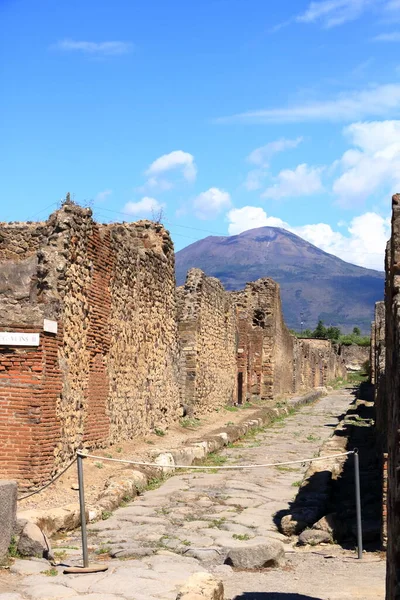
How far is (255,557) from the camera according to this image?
684cm

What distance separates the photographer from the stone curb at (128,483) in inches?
307

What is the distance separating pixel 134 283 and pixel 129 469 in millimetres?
4518

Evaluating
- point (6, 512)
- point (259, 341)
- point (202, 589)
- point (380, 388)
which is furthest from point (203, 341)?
point (202, 589)

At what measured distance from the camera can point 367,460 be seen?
12.3 m

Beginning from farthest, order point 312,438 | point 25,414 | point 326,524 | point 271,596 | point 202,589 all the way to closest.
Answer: point 312,438, point 25,414, point 326,524, point 271,596, point 202,589

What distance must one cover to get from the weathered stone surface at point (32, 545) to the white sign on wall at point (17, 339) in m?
3.11

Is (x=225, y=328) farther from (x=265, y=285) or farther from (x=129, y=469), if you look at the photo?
(x=129, y=469)

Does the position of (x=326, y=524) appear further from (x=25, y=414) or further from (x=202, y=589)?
(x=25, y=414)

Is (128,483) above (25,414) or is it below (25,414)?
below

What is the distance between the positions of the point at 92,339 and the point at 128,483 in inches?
111

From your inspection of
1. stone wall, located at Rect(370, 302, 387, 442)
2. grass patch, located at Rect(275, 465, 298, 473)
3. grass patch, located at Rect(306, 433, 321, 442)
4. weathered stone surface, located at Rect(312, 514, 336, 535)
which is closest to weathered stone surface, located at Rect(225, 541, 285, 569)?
weathered stone surface, located at Rect(312, 514, 336, 535)

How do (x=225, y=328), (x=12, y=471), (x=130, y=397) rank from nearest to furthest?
(x=12, y=471) → (x=130, y=397) → (x=225, y=328)

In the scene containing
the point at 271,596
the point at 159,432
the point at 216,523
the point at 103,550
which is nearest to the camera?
the point at 271,596

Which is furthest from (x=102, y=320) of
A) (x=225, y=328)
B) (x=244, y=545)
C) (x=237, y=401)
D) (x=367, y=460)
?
(x=237, y=401)
